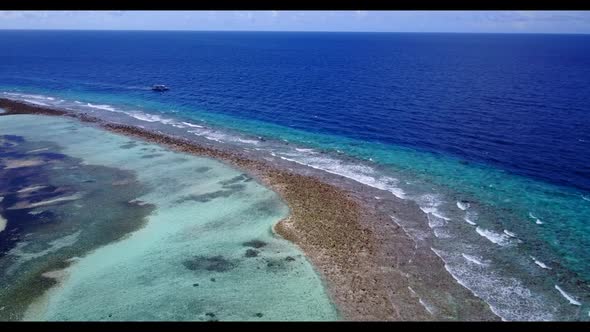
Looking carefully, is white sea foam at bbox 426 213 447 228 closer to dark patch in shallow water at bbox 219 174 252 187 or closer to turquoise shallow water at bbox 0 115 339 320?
turquoise shallow water at bbox 0 115 339 320

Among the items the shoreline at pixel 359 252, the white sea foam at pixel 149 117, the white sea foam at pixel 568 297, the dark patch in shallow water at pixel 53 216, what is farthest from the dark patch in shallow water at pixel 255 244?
the white sea foam at pixel 149 117

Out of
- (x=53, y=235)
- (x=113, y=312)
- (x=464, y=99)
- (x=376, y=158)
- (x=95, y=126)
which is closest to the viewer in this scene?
(x=113, y=312)

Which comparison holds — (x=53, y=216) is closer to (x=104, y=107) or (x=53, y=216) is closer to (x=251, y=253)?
(x=251, y=253)

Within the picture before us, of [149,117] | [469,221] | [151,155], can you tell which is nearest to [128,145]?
[151,155]

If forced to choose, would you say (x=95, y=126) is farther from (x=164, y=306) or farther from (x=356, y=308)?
(x=356, y=308)

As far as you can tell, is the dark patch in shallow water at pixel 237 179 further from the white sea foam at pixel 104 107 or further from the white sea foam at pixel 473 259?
the white sea foam at pixel 104 107
